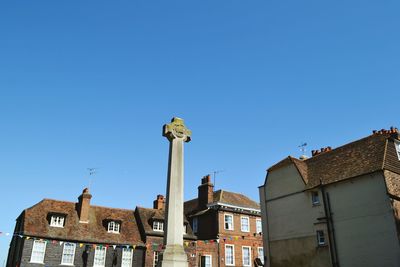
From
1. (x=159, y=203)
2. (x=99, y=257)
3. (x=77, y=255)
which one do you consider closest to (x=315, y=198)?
(x=159, y=203)

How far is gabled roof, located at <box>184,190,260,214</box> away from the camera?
37716mm

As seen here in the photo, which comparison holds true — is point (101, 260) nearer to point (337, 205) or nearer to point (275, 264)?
point (275, 264)

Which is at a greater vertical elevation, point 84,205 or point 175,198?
point 84,205

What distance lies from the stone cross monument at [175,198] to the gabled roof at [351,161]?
14726 mm

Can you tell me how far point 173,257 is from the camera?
36.0ft

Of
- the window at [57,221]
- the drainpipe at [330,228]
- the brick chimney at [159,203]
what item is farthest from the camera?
the brick chimney at [159,203]

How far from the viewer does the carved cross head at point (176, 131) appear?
42.9 feet

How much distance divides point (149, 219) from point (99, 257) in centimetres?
615

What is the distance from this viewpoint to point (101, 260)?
103 feet

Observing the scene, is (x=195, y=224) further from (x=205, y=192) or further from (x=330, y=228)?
(x=330, y=228)

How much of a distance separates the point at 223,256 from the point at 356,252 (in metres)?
15.9

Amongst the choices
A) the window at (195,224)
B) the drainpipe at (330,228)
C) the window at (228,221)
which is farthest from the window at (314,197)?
the window at (195,224)

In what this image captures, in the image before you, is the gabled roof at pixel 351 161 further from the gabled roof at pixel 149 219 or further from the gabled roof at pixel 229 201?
the gabled roof at pixel 149 219

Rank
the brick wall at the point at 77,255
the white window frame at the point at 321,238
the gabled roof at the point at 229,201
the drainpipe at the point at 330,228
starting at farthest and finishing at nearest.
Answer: the gabled roof at the point at 229,201 < the brick wall at the point at 77,255 < the white window frame at the point at 321,238 < the drainpipe at the point at 330,228
